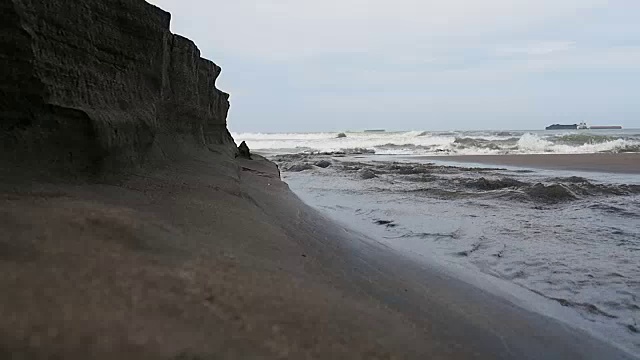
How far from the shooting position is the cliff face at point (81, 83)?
1.84 meters

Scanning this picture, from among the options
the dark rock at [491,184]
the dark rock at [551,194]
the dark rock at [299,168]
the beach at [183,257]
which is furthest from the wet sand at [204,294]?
the dark rock at [299,168]

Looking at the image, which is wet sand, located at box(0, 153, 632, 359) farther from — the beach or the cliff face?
the cliff face

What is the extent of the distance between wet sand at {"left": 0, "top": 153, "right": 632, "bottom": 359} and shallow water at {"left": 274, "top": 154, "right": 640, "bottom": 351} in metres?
0.63

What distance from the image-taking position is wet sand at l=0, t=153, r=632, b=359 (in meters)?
0.97

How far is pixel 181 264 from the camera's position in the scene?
140 centimetres

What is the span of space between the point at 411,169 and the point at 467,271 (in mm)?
8170

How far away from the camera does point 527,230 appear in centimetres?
445

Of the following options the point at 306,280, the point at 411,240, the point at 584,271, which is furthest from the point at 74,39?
the point at 584,271

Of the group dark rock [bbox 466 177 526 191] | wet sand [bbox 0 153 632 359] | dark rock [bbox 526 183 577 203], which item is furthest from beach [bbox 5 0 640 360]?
dark rock [bbox 466 177 526 191]

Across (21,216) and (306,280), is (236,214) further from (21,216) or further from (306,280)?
(21,216)

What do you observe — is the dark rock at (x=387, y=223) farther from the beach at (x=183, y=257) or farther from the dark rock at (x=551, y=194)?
the dark rock at (x=551, y=194)

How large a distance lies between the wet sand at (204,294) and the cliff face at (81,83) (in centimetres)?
20

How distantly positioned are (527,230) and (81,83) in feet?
12.7

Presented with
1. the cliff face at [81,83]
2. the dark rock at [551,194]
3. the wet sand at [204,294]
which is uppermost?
the cliff face at [81,83]
